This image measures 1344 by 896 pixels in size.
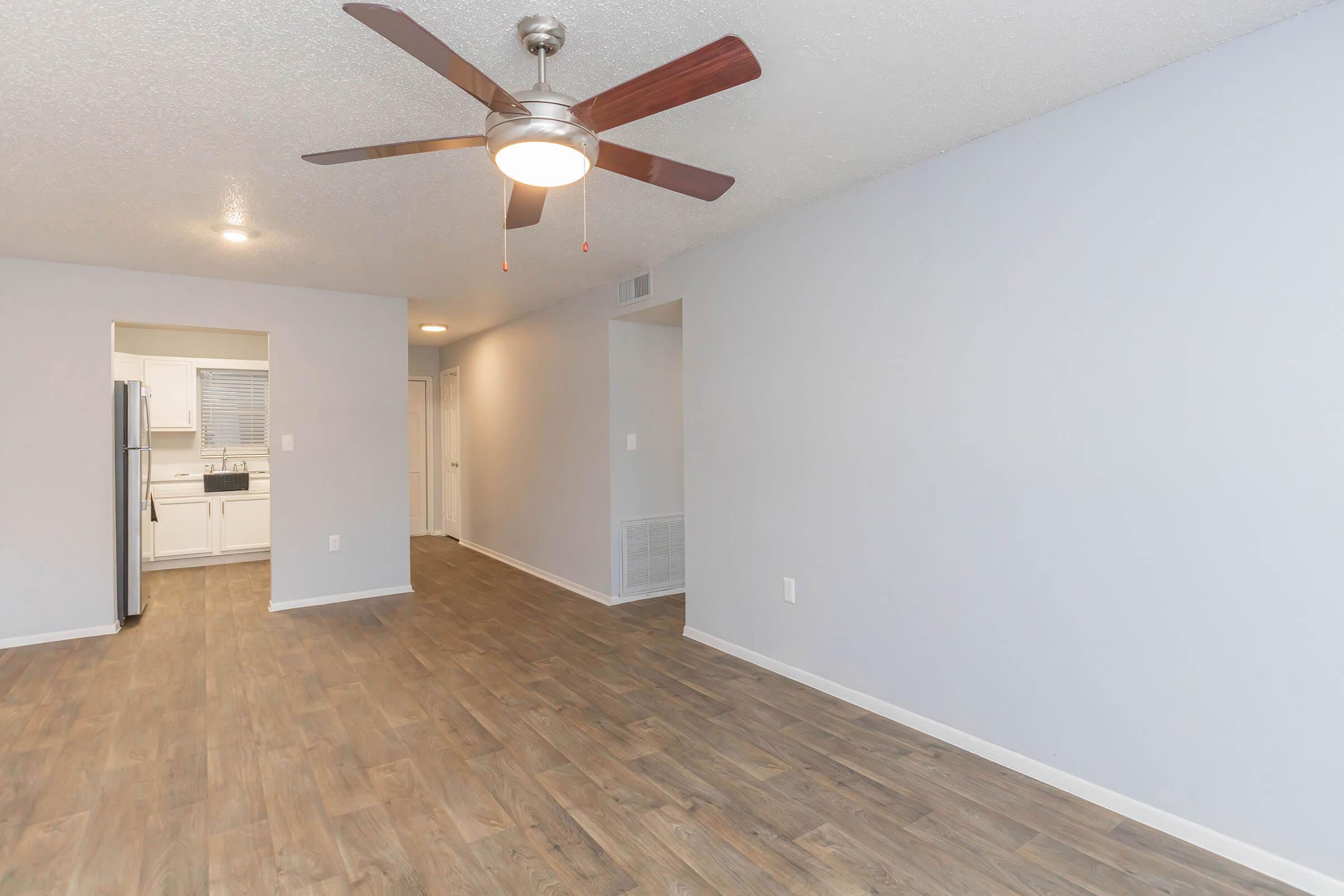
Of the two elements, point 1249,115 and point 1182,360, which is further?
point 1182,360

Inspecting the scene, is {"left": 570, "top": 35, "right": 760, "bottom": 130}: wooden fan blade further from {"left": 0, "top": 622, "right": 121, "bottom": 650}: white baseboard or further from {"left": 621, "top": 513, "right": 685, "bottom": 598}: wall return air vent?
{"left": 0, "top": 622, "right": 121, "bottom": 650}: white baseboard

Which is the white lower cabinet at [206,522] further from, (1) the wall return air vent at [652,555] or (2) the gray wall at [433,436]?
(1) the wall return air vent at [652,555]

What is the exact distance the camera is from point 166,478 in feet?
21.4

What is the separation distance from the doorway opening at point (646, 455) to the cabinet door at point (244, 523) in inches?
154

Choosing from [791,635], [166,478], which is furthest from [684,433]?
[166,478]

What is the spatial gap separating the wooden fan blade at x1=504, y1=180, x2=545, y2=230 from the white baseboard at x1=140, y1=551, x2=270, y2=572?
606 cm

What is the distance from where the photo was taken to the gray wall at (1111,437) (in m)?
1.94

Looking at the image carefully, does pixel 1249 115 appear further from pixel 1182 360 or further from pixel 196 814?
pixel 196 814

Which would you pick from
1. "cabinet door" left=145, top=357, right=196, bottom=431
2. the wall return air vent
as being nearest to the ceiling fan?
the wall return air vent

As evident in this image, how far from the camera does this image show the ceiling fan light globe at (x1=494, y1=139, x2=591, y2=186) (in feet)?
6.02

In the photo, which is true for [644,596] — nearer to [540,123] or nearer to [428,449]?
[540,123]

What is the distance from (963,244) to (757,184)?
96cm

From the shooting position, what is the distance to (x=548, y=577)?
602 centimetres

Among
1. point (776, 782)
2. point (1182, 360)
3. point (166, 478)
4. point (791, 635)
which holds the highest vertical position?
point (1182, 360)
